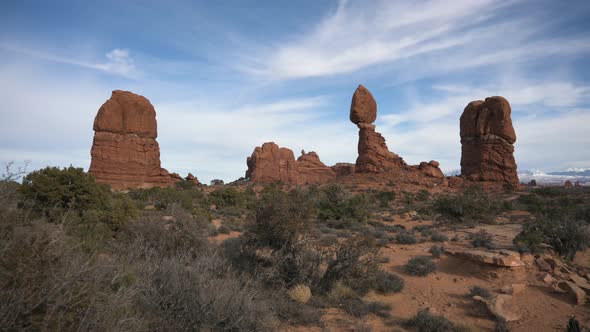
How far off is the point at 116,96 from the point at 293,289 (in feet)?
118

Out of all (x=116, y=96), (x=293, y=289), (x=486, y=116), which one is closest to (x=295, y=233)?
(x=293, y=289)

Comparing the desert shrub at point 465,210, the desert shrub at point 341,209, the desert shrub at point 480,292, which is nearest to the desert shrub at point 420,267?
the desert shrub at point 480,292

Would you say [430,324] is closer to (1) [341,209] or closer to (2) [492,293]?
(2) [492,293]

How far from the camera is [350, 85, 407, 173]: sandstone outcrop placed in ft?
135

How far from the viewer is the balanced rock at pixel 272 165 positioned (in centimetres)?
5628

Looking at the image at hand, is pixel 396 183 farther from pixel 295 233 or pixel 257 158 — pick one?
pixel 295 233

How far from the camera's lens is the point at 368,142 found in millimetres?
41094

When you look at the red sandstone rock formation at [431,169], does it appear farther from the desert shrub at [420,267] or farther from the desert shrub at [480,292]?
the desert shrub at [480,292]

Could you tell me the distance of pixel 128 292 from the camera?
3.83m

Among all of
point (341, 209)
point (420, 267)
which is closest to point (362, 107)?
point (341, 209)

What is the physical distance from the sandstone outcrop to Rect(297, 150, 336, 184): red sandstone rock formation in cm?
1952

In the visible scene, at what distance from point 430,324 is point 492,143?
3784 centimetres

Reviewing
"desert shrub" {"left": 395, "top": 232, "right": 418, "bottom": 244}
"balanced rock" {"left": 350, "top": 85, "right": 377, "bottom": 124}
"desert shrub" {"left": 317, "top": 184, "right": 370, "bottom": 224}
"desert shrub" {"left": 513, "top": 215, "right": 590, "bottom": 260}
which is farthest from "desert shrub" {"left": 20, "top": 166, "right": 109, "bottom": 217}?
"balanced rock" {"left": 350, "top": 85, "right": 377, "bottom": 124}

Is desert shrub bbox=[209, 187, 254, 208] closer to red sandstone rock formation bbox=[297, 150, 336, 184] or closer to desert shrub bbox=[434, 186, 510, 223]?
desert shrub bbox=[434, 186, 510, 223]
